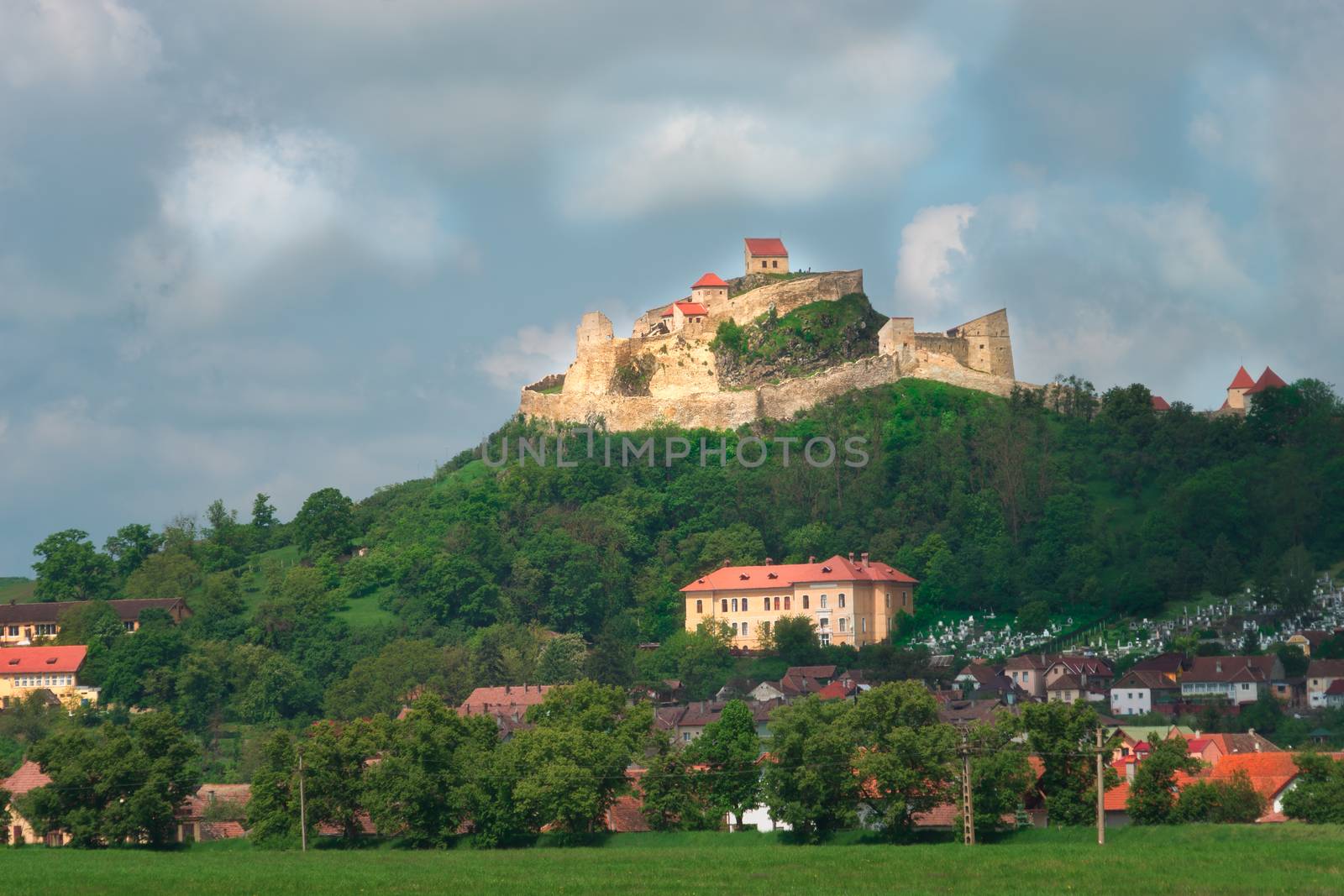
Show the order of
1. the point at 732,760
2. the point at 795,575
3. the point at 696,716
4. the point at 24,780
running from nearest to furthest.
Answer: the point at 732,760, the point at 24,780, the point at 696,716, the point at 795,575

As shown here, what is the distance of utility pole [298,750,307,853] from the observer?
71812 mm

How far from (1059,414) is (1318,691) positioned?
128 ft

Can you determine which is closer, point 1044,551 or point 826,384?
point 1044,551

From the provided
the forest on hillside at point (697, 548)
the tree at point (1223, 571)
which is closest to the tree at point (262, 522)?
the forest on hillside at point (697, 548)

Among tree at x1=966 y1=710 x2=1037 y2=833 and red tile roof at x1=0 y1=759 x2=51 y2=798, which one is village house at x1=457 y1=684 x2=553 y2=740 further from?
tree at x1=966 y1=710 x2=1037 y2=833

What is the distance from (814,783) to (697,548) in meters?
65.4

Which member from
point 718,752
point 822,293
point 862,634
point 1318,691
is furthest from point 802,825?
point 822,293

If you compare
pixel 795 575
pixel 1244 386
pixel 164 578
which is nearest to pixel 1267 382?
pixel 1244 386

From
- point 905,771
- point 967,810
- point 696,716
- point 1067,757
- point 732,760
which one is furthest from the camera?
point 696,716

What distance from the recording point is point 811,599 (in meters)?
120

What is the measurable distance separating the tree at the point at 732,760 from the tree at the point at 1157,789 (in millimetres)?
13553

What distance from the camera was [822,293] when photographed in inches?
5674

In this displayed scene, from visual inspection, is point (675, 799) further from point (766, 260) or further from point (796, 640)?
point (766, 260)

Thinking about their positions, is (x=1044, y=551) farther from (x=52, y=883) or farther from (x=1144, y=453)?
(x=52, y=883)
